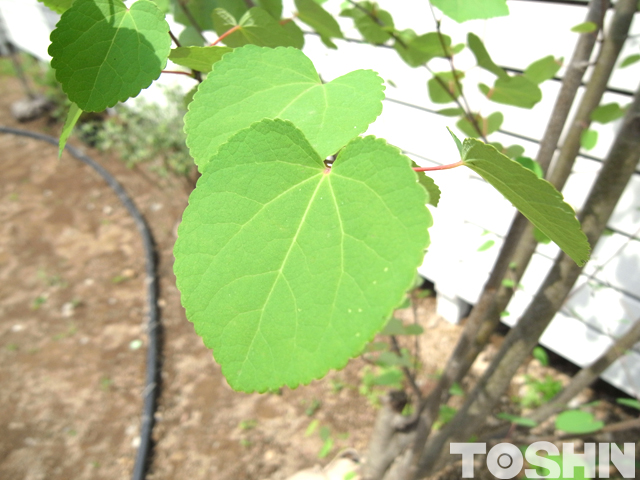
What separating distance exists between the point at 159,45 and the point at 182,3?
43cm

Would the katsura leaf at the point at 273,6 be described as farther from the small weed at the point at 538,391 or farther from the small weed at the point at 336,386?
the small weed at the point at 538,391

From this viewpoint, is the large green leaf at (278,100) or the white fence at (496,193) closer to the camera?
the large green leaf at (278,100)

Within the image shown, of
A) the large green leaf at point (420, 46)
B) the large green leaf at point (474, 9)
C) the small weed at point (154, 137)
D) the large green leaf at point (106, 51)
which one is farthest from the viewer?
the small weed at point (154, 137)

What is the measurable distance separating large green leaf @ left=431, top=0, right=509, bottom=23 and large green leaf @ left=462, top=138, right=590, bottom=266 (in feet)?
0.86

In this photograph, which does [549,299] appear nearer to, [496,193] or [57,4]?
[57,4]

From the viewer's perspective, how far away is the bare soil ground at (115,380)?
223 cm

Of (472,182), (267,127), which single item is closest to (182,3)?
(267,127)

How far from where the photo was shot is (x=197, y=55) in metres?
0.47

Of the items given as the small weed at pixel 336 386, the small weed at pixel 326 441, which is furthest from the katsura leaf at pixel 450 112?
the small weed at pixel 336 386

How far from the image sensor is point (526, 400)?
2234 mm

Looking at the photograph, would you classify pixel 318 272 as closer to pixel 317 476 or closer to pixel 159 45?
pixel 159 45

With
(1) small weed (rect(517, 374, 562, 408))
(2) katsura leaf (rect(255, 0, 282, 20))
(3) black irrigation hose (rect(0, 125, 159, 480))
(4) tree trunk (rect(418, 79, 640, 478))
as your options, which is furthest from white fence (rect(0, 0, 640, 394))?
(3) black irrigation hose (rect(0, 125, 159, 480))

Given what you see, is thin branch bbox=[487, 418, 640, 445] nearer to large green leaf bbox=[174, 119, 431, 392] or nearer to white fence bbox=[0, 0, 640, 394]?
white fence bbox=[0, 0, 640, 394]

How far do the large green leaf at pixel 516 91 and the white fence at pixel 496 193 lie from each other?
591mm
